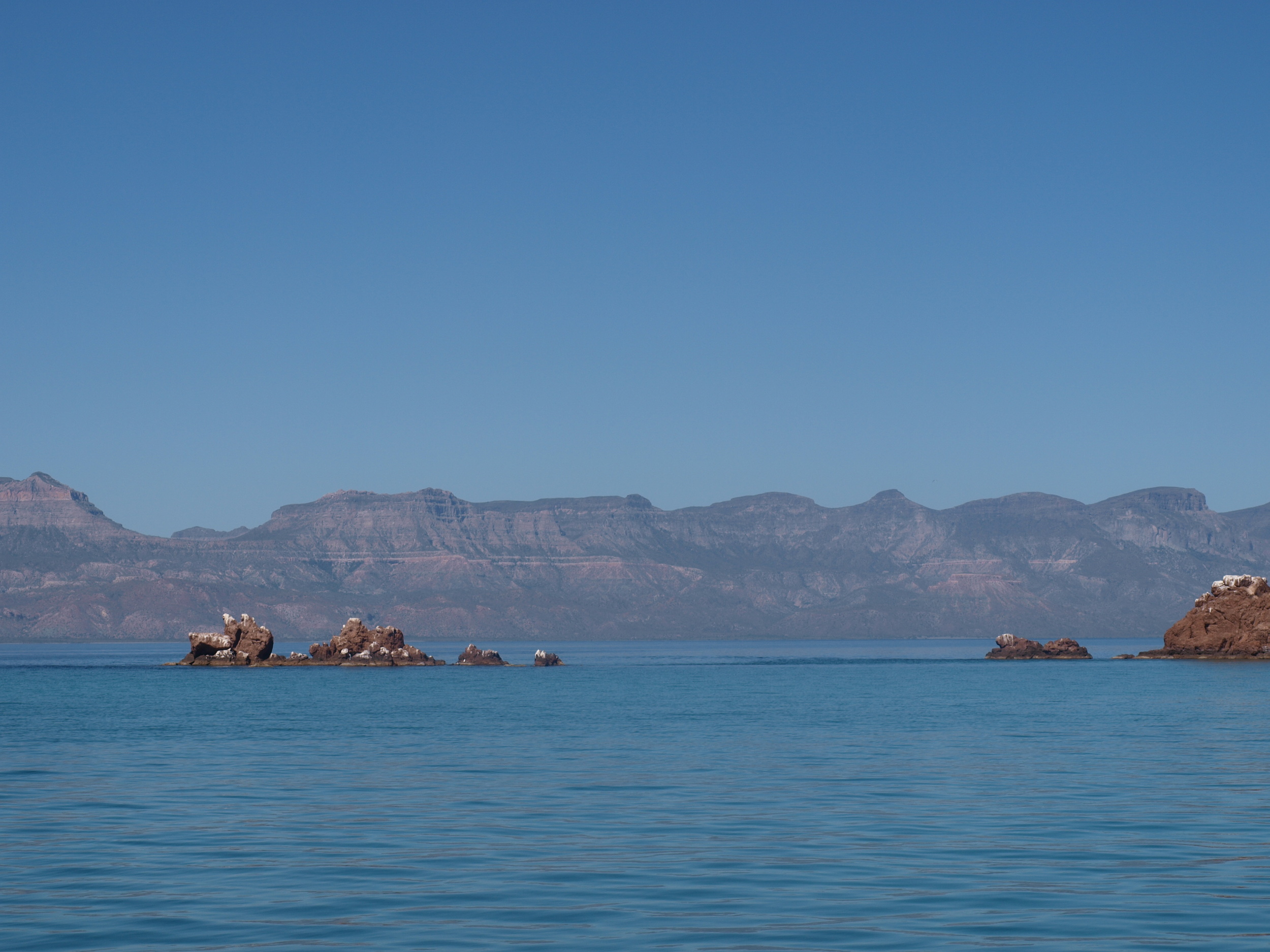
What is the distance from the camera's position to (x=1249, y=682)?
12244 centimetres

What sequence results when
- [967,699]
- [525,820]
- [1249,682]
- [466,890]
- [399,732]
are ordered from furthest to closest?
[1249,682], [967,699], [399,732], [525,820], [466,890]

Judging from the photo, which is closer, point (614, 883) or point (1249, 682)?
point (614, 883)

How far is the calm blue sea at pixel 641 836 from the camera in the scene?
2330 cm

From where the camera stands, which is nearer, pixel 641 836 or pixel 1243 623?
pixel 641 836

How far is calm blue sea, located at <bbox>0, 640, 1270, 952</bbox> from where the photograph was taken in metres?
23.3

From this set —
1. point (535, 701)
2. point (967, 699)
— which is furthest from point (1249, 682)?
Result: point (535, 701)

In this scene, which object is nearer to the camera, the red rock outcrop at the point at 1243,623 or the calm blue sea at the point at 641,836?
the calm blue sea at the point at 641,836

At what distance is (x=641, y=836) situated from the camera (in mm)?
33094

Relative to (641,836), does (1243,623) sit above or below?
above

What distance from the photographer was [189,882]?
2720 cm

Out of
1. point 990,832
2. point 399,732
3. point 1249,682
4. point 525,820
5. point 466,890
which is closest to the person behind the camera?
point 466,890

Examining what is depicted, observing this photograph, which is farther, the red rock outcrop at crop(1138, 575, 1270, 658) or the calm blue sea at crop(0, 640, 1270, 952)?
the red rock outcrop at crop(1138, 575, 1270, 658)

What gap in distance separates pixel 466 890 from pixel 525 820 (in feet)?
30.6

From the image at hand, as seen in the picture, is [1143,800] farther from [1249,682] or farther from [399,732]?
[1249,682]
